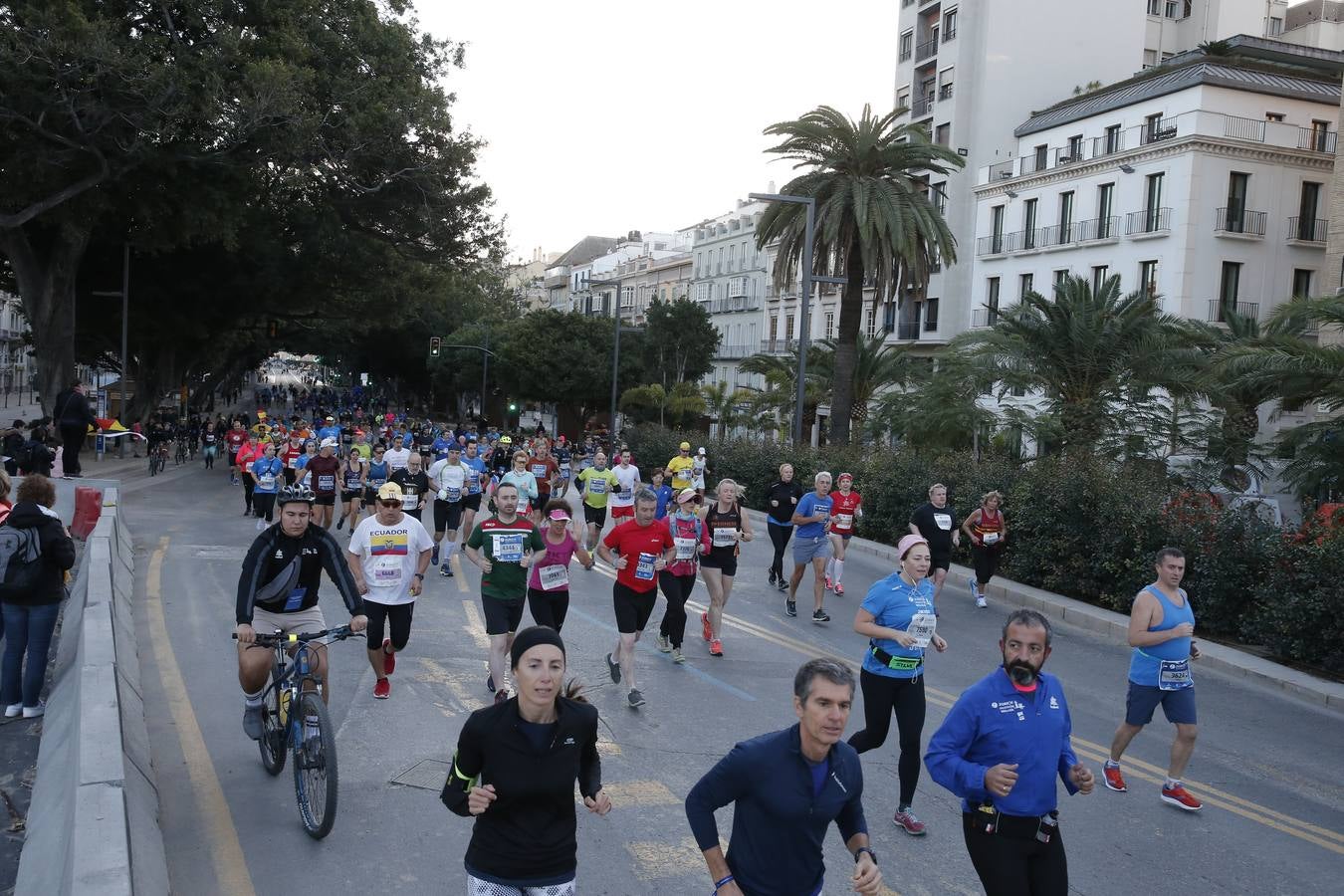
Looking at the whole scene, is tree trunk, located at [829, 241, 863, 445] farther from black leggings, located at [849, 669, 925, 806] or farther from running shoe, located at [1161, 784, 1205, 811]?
black leggings, located at [849, 669, 925, 806]

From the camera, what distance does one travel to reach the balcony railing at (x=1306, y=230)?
41.0m

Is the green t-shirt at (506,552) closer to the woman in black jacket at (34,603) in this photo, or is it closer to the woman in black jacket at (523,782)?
the woman in black jacket at (34,603)

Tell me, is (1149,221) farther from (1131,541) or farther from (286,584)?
(286,584)

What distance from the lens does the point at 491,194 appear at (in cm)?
3656

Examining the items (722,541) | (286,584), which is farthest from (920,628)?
(722,541)

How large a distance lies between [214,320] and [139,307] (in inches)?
122

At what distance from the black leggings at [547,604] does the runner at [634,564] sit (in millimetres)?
501

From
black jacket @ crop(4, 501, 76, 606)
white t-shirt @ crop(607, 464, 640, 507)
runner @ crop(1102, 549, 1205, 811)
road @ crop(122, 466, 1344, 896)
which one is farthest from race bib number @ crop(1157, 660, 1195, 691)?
white t-shirt @ crop(607, 464, 640, 507)

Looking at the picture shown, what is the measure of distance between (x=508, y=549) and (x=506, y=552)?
1.1 inches

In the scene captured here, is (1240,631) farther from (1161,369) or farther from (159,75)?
(159,75)

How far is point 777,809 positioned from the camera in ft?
12.6

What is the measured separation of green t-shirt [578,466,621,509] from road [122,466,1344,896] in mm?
4863

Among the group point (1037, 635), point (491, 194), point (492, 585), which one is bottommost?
point (492, 585)

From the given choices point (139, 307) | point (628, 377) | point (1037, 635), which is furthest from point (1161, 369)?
point (628, 377)
